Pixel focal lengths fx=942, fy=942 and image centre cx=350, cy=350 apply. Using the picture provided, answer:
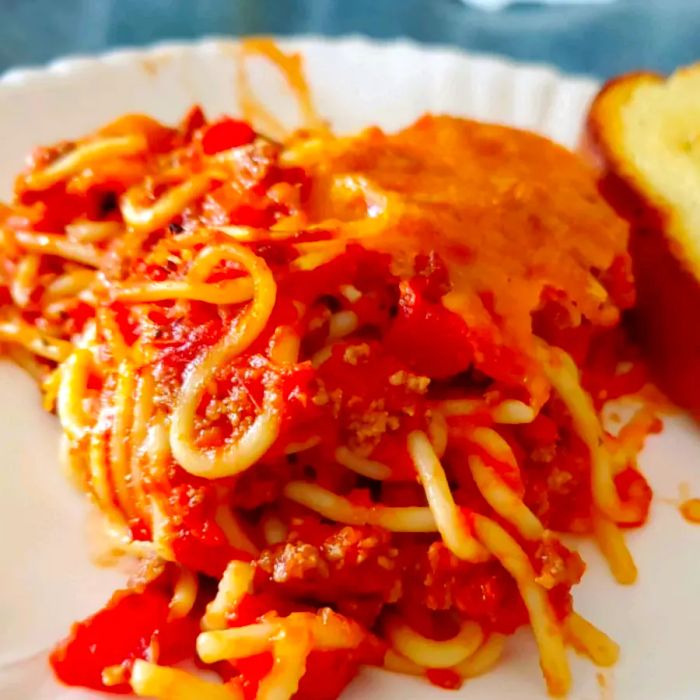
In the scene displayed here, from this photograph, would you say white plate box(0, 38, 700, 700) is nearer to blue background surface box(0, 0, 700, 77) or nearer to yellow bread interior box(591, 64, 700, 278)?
yellow bread interior box(591, 64, 700, 278)

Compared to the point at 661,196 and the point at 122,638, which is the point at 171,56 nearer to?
the point at 661,196

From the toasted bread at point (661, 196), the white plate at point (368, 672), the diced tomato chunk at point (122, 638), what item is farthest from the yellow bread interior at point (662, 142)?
the diced tomato chunk at point (122, 638)

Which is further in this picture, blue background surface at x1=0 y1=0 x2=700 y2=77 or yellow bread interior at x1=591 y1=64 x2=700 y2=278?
blue background surface at x1=0 y1=0 x2=700 y2=77

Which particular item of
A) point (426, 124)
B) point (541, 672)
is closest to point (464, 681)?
point (541, 672)

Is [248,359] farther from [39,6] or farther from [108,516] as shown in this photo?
[39,6]

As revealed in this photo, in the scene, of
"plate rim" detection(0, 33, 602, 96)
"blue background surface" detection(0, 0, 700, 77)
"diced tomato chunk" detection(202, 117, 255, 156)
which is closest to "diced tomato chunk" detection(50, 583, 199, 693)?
"diced tomato chunk" detection(202, 117, 255, 156)

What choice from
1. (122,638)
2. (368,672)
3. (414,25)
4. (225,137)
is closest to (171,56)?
(225,137)
